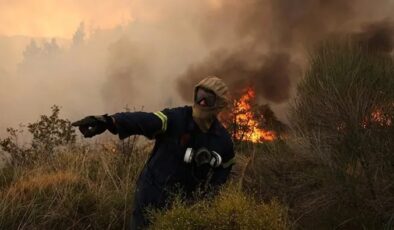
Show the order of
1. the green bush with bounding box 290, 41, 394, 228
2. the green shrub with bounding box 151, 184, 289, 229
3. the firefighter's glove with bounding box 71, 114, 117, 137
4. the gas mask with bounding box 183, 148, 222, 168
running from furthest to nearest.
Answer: the green bush with bounding box 290, 41, 394, 228, the gas mask with bounding box 183, 148, 222, 168, the green shrub with bounding box 151, 184, 289, 229, the firefighter's glove with bounding box 71, 114, 117, 137

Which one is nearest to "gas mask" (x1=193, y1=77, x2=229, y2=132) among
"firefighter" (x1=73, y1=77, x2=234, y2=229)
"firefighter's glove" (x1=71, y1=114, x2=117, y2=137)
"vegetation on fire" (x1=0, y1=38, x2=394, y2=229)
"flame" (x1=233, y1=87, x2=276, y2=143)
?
"firefighter" (x1=73, y1=77, x2=234, y2=229)

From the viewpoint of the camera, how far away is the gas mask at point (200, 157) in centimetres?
501

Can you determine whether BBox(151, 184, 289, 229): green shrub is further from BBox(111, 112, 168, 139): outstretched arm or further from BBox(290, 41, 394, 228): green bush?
BBox(290, 41, 394, 228): green bush

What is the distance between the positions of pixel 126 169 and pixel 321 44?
594cm

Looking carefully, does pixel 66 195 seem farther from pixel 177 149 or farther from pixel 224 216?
pixel 224 216

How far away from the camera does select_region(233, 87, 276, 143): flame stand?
12.2m

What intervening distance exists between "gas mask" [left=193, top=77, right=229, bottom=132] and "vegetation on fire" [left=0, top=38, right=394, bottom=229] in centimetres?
63

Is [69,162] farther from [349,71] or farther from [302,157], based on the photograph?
[349,71]

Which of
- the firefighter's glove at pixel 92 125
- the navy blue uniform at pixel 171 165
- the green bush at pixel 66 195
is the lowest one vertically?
the green bush at pixel 66 195

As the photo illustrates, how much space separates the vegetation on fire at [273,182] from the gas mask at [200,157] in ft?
0.90

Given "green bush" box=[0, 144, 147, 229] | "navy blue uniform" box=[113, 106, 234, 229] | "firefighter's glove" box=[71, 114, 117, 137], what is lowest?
"green bush" box=[0, 144, 147, 229]

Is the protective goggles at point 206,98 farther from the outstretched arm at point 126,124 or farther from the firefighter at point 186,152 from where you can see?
the outstretched arm at point 126,124

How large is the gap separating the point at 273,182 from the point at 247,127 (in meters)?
6.06

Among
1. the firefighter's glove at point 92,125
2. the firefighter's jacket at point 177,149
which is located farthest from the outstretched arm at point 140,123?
the firefighter's glove at point 92,125
